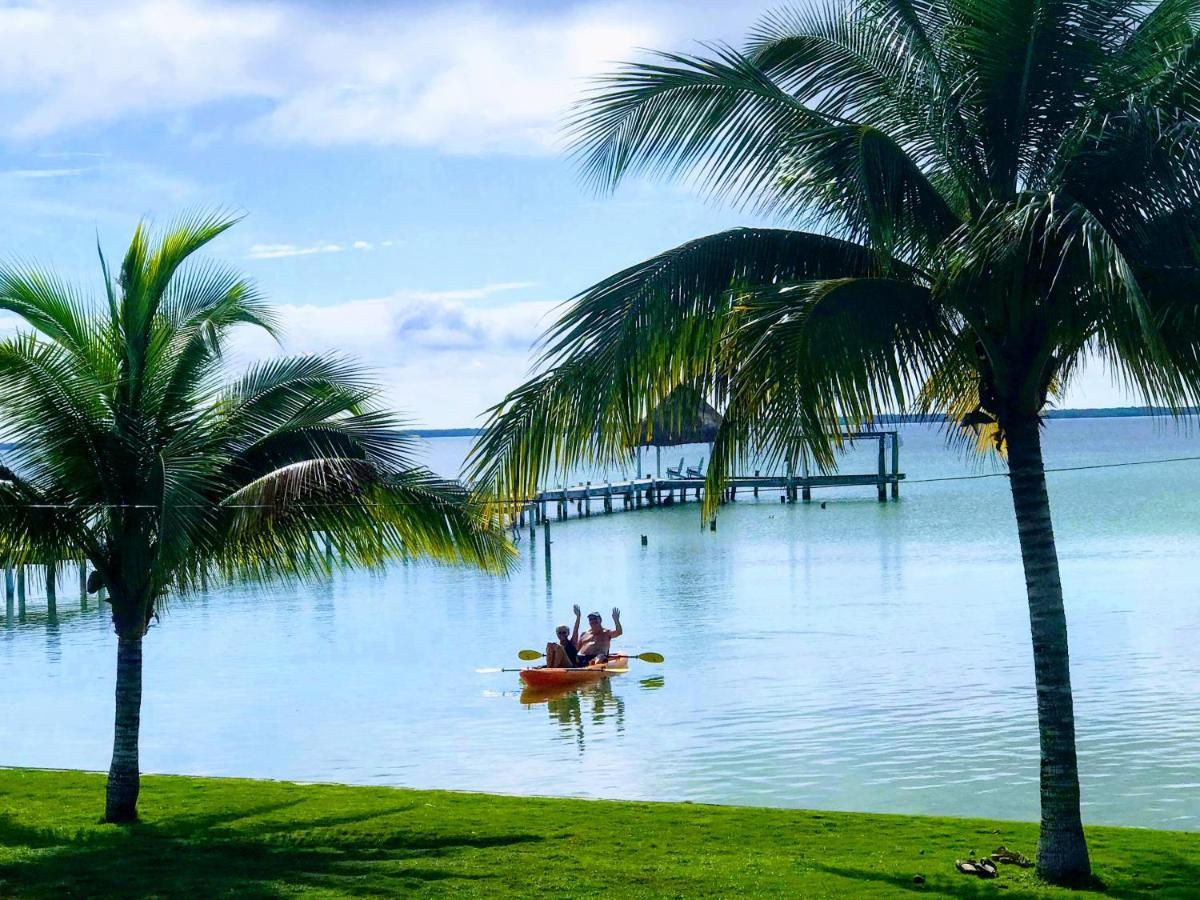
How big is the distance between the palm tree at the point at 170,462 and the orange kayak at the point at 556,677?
1335 centimetres

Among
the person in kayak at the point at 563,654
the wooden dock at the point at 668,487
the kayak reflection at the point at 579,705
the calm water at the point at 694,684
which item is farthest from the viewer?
the wooden dock at the point at 668,487

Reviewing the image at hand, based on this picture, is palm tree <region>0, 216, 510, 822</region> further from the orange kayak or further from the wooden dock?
the wooden dock

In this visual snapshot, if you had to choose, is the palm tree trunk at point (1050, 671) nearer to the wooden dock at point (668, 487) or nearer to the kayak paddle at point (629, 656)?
the kayak paddle at point (629, 656)

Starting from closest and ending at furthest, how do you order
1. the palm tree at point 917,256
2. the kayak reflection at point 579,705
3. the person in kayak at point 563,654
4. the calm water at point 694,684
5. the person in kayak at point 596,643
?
1. the palm tree at point 917,256
2. the calm water at point 694,684
3. the kayak reflection at point 579,705
4. the person in kayak at point 563,654
5. the person in kayak at point 596,643

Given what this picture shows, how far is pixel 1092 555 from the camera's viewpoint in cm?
4697

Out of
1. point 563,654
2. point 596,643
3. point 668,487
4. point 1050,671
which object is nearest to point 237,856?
point 1050,671

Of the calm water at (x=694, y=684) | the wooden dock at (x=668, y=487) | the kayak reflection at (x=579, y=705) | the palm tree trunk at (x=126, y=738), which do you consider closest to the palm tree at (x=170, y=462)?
the palm tree trunk at (x=126, y=738)

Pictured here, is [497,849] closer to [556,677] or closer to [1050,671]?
[1050,671]

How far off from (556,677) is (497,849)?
46.9 ft

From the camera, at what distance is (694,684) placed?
25688 mm

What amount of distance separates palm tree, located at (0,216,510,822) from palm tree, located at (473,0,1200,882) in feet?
7.63

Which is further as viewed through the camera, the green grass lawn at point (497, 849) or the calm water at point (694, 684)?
the calm water at point (694, 684)

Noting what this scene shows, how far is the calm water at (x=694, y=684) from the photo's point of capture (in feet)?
59.4

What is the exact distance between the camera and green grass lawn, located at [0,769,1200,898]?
9.14 meters
